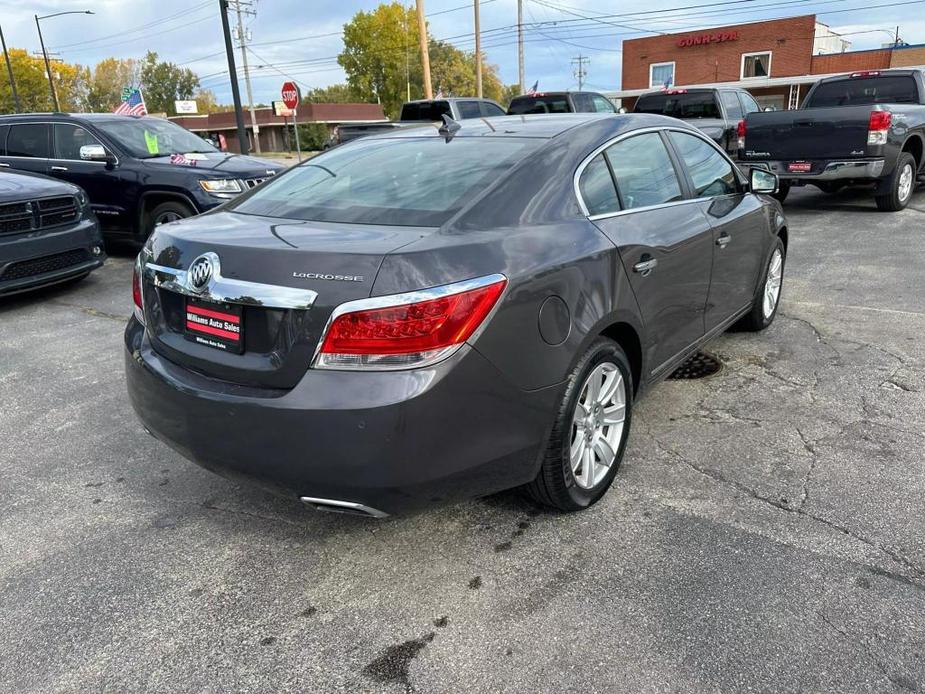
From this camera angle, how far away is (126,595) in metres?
2.62

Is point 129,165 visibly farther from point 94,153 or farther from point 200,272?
point 200,272

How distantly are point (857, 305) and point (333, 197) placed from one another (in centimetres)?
471

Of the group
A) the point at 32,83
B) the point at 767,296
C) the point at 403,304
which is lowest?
the point at 767,296

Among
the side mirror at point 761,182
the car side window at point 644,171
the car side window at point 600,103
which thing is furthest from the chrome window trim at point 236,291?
the car side window at point 600,103

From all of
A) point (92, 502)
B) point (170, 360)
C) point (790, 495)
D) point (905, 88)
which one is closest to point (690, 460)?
point (790, 495)

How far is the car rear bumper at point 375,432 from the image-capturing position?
228 cm

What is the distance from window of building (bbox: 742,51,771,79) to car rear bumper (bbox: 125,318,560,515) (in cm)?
4486

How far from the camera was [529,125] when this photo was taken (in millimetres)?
3516

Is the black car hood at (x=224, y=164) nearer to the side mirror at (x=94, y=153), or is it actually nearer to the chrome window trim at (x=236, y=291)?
the side mirror at (x=94, y=153)

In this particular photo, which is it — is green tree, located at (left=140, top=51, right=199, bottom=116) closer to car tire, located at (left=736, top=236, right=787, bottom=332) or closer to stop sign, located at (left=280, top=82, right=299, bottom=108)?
stop sign, located at (left=280, top=82, right=299, bottom=108)

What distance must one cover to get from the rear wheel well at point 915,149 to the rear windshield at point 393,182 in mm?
9009

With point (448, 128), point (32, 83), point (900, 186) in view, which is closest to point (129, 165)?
point (448, 128)

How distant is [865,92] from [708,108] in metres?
2.64

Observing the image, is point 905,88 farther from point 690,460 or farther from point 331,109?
point 331,109
